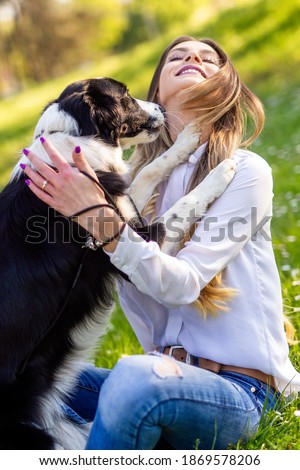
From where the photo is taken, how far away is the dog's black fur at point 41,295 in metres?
2.38

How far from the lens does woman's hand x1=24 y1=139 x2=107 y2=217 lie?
2293 millimetres

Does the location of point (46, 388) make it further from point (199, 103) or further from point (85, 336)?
point (199, 103)

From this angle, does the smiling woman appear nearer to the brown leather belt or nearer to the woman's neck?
the woman's neck

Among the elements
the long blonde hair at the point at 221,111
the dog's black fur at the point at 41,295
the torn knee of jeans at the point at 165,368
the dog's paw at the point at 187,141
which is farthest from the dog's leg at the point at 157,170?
the torn knee of jeans at the point at 165,368

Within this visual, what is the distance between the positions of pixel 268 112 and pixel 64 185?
7779mm

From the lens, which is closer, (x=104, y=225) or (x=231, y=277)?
(x=104, y=225)

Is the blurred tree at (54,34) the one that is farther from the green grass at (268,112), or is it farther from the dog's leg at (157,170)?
the dog's leg at (157,170)

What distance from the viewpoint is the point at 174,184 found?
2.91 meters

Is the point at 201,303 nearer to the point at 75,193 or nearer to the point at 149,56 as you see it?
the point at 75,193

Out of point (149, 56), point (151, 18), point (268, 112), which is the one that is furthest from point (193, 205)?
point (151, 18)

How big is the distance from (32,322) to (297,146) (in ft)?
18.3

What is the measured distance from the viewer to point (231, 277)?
2.44 metres

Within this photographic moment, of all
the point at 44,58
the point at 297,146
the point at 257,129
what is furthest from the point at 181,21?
the point at 257,129
